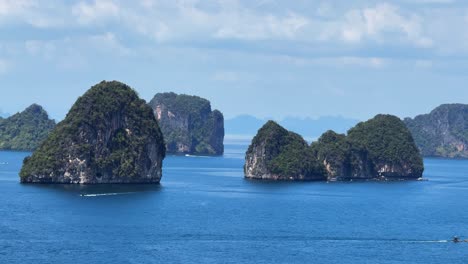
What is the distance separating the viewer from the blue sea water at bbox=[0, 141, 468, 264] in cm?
11738

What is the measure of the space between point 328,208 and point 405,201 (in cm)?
2735

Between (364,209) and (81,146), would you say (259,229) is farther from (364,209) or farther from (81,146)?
(81,146)

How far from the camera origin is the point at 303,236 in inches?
5330

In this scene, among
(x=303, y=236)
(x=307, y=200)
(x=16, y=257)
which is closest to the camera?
(x=16, y=257)

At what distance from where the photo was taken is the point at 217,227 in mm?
141250

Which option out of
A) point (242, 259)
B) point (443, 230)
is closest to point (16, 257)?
point (242, 259)

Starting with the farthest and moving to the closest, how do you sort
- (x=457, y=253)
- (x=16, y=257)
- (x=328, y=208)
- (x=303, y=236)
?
(x=328, y=208), (x=303, y=236), (x=457, y=253), (x=16, y=257)

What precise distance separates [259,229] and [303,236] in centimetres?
818

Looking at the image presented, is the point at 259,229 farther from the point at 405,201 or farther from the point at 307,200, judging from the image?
the point at 405,201

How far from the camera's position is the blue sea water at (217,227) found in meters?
117

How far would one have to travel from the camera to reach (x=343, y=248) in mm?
125562

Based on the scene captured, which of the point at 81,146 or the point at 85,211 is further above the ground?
the point at 81,146

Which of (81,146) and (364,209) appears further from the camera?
(81,146)

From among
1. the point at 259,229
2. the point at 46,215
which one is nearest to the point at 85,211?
the point at 46,215
